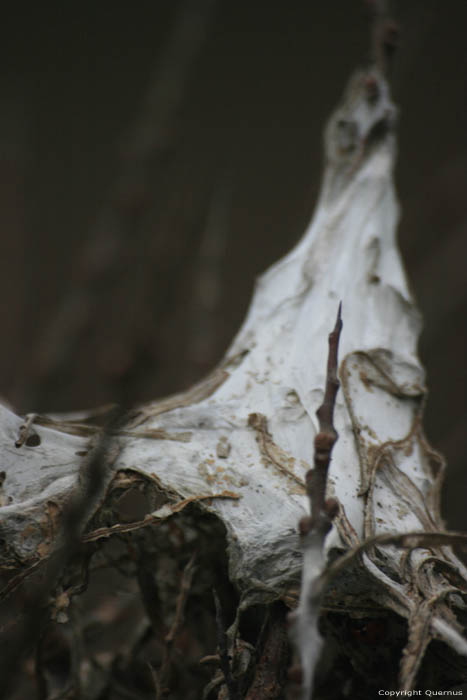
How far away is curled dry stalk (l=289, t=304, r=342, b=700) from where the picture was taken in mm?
330

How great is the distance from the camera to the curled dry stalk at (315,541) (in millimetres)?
330

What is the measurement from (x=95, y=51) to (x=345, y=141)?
114 centimetres

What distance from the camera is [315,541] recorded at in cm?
36

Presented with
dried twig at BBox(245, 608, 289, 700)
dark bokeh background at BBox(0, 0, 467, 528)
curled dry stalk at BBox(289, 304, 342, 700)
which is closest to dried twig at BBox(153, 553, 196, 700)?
dried twig at BBox(245, 608, 289, 700)

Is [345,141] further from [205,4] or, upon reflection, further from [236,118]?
[236,118]

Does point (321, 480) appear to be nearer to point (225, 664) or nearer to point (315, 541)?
point (315, 541)

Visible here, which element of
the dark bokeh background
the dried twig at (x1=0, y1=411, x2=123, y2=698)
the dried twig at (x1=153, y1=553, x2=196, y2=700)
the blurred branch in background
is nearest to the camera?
the dried twig at (x1=0, y1=411, x2=123, y2=698)

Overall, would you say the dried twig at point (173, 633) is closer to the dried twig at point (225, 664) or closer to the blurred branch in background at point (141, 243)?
the dried twig at point (225, 664)

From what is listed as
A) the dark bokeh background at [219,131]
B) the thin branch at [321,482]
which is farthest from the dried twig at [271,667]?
the dark bokeh background at [219,131]

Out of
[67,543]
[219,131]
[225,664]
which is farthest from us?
[219,131]

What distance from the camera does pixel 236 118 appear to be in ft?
5.33

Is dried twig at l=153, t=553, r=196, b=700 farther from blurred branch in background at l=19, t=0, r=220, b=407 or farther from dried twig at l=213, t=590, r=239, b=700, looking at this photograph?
blurred branch in background at l=19, t=0, r=220, b=407

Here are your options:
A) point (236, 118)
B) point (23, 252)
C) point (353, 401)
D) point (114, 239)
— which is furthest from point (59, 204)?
point (353, 401)

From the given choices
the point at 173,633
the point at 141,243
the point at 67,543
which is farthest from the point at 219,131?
the point at 67,543
